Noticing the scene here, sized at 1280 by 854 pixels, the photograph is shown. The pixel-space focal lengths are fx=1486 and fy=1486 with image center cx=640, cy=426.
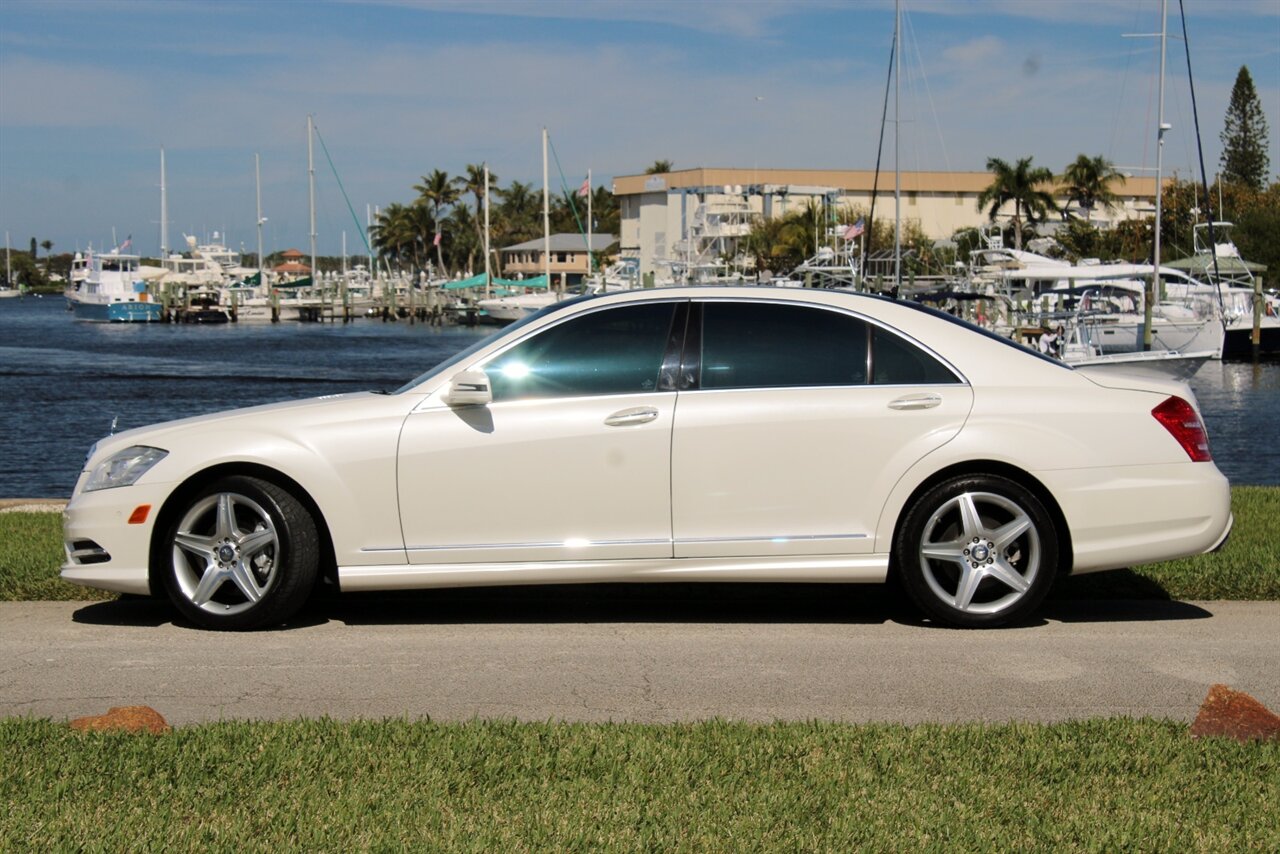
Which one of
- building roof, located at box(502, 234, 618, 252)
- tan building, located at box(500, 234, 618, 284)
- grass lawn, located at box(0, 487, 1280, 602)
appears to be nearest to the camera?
grass lawn, located at box(0, 487, 1280, 602)

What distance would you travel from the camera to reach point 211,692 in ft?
19.1

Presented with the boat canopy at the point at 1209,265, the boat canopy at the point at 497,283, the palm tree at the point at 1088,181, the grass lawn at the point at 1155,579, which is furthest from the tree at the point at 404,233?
the grass lawn at the point at 1155,579

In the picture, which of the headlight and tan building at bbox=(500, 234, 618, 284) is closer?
the headlight

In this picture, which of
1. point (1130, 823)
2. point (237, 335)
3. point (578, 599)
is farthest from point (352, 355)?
point (1130, 823)

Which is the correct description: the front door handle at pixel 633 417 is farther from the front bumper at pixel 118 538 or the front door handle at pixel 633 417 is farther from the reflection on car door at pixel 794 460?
the front bumper at pixel 118 538

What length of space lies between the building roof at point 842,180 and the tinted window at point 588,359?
304 ft

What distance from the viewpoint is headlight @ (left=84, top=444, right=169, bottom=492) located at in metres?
6.90

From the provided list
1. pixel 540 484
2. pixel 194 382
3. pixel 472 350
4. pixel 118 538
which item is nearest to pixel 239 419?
pixel 118 538

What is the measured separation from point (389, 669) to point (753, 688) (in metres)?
1.54

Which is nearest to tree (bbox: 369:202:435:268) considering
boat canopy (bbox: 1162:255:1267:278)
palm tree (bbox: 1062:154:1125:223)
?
palm tree (bbox: 1062:154:1125:223)

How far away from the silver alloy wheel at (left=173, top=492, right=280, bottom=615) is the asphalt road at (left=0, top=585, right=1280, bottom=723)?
21 cm

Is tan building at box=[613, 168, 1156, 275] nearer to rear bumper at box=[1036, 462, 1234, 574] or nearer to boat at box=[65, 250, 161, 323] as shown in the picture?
boat at box=[65, 250, 161, 323]

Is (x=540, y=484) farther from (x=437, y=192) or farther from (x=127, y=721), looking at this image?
(x=437, y=192)

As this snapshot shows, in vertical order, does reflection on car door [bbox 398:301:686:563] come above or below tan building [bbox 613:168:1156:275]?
below
